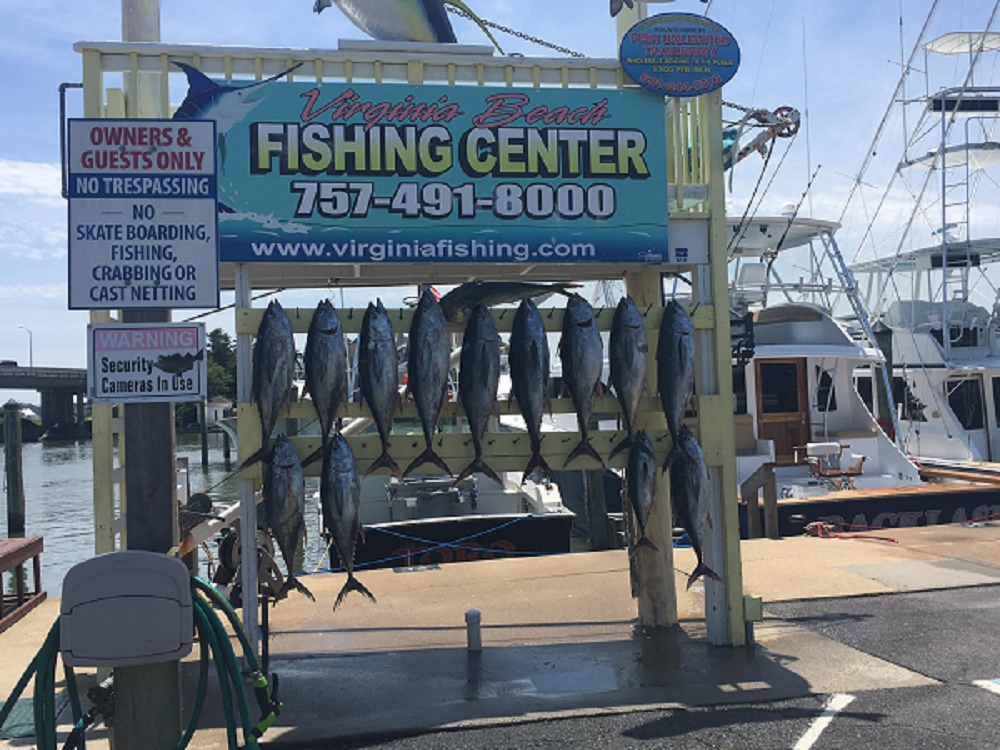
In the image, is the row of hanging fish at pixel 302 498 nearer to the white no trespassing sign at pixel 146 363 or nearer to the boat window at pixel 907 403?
the white no trespassing sign at pixel 146 363

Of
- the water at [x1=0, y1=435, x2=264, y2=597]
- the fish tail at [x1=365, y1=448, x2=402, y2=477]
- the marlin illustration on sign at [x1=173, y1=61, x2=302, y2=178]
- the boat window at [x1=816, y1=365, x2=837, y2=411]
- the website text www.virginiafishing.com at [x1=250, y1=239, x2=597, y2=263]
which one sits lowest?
the water at [x1=0, y1=435, x2=264, y2=597]

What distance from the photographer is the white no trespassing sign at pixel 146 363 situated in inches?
164

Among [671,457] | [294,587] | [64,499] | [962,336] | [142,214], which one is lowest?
[64,499]

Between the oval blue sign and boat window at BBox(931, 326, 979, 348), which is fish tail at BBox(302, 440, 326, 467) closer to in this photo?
the oval blue sign

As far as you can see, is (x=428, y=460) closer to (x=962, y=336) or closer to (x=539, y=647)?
(x=539, y=647)

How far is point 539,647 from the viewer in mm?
6031

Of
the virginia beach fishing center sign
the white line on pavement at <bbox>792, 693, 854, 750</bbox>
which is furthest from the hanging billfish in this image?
the white line on pavement at <bbox>792, 693, 854, 750</bbox>

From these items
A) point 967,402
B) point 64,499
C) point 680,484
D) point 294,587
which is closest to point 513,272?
point 680,484

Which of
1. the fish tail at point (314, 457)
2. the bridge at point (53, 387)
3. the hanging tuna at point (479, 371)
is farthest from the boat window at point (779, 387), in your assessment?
the bridge at point (53, 387)

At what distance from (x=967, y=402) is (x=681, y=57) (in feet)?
62.8

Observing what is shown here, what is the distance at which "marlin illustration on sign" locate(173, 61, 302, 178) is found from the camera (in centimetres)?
550

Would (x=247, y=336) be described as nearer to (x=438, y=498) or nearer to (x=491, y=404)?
(x=491, y=404)

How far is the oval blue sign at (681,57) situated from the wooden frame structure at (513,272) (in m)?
0.18

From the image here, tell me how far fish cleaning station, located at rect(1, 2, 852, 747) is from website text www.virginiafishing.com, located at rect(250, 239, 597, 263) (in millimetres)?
14
